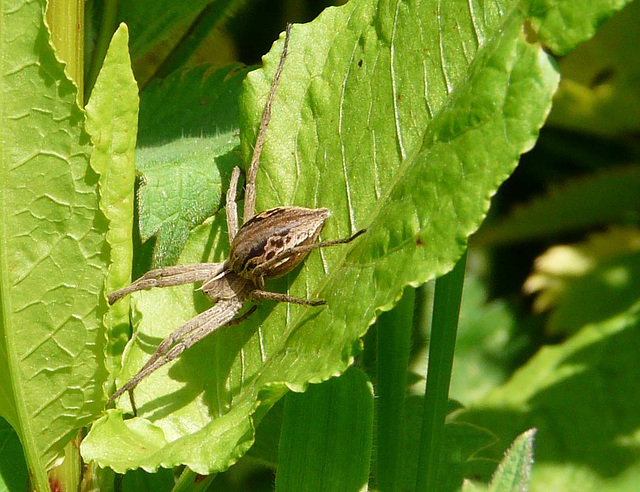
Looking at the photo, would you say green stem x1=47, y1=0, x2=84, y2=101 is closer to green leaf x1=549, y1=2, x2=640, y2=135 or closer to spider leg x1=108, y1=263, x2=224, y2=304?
A: spider leg x1=108, y1=263, x2=224, y2=304

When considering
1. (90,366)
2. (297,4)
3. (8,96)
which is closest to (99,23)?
(8,96)

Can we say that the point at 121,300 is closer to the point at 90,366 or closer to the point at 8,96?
the point at 90,366

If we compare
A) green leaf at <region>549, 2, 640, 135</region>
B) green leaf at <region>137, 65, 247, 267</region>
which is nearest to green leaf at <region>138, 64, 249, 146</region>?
green leaf at <region>137, 65, 247, 267</region>

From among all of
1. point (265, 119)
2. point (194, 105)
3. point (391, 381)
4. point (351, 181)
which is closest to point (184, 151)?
point (194, 105)

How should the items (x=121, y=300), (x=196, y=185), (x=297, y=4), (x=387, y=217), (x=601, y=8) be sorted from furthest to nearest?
(x=297, y=4) < (x=196, y=185) < (x=121, y=300) < (x=387, y=217) < (x=601, y=8)

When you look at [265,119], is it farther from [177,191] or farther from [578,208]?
[578,208]

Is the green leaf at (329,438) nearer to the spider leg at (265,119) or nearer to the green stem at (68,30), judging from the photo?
the spider leg at (265,119)
